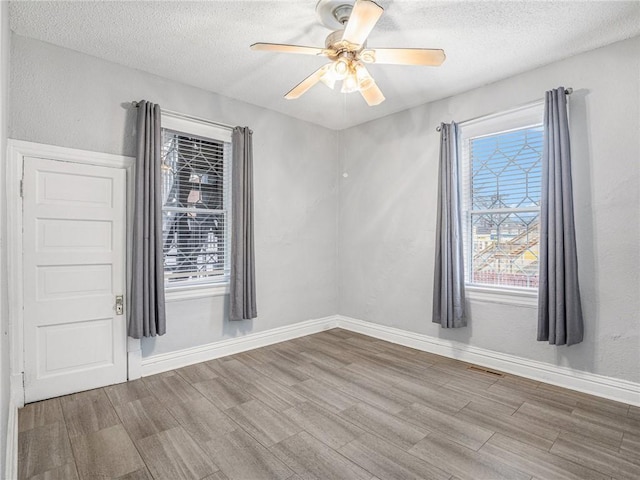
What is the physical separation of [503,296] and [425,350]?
1078mm

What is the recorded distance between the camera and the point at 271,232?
14.2 ft

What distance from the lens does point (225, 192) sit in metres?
3.94

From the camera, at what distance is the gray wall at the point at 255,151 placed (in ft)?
9.32

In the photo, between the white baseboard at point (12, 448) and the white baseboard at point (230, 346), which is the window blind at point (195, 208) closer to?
the white baseboard at point (230, 346)

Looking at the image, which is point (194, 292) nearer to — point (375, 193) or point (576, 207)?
point (375, 193)

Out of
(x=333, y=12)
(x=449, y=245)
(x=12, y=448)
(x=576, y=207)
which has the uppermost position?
(x=333, y=12)

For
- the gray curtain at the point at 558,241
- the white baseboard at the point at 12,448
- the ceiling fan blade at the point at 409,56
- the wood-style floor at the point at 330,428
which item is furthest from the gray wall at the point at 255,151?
the gray curtain at the point at 558,241

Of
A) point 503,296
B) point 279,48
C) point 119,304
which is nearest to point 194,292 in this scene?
point 119,304

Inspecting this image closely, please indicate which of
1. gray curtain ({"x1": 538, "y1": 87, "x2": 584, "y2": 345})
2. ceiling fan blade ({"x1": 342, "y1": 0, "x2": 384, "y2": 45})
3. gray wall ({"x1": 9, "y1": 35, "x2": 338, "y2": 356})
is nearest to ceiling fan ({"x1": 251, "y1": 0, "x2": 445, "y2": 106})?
ceiling fan blade ({"x1": 342, "y1": 0, "x2": 384, "y2": 45})

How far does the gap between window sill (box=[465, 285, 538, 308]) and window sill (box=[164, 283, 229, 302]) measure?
2621 millimetres

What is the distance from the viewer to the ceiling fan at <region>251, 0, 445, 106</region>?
2.11 m

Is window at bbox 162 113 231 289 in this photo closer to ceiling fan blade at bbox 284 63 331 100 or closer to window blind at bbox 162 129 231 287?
window blind at bbox 162 129 231 287

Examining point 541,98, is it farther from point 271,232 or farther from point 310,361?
point 310,361

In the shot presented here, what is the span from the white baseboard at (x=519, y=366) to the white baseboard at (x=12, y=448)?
3.50m
